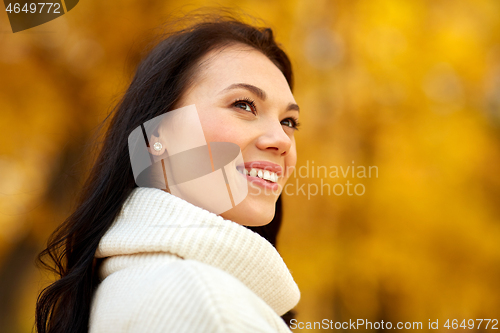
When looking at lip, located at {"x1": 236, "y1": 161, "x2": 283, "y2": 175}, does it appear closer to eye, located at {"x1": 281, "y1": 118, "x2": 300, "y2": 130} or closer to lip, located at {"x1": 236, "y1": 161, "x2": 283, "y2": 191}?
lip, located at {"x1": 236, "y1": 161, "x2": 283, "y2": 191}

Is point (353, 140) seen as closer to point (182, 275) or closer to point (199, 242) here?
point (199, 242)

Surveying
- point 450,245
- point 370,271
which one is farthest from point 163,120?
point 450,245

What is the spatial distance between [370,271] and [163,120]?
1689mm

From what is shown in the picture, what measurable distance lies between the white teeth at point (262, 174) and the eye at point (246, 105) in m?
0.17

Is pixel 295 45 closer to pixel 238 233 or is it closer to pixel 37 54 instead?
pixel 37 54

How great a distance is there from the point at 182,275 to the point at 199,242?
140 millimetres

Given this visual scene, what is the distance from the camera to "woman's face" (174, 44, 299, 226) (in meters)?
1.03

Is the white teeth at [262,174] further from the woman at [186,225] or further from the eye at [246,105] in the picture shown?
the eye at [246,105]

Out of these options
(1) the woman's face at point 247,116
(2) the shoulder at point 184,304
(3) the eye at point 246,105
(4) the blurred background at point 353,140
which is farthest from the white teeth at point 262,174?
(4) the blurred background at point 353,140

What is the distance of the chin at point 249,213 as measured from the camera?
104cm

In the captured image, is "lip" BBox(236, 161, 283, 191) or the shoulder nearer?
the shoulder

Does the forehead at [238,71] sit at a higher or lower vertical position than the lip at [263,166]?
higher

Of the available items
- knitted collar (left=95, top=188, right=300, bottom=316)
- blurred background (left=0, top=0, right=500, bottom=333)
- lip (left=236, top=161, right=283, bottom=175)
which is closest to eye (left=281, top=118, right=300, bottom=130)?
lip (left=236, top=161, right=283, bottom=175)

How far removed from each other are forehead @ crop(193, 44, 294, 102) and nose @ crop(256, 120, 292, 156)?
10cm
